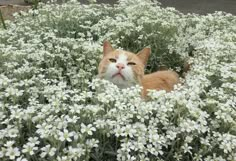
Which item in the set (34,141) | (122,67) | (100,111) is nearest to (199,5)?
(122,67)

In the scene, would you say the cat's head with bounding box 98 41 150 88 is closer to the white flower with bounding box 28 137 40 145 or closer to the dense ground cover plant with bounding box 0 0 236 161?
the dense ground cover plant with bounding box 0 0 236 161

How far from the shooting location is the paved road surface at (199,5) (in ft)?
28.7

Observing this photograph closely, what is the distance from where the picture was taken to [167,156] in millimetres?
2182

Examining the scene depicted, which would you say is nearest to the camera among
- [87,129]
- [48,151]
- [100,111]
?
[48,151]

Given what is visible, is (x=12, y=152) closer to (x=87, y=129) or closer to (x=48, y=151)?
(x=48, y=151)

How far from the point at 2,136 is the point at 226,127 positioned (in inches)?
48.5

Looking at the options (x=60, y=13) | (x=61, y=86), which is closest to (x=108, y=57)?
(x=61, y=86)

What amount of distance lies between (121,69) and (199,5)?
678 centimetres

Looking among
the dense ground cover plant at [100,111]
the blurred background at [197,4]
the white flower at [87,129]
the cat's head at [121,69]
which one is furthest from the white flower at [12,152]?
the blurred background at [197,4]

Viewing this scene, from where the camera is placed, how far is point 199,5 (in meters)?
9.10

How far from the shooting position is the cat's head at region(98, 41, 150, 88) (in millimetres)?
2756

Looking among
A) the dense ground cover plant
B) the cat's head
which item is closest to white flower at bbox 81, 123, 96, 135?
the dense ground cover plant

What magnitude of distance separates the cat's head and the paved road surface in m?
6.02

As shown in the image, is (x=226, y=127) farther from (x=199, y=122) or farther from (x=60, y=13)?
(x=60, y=13)
